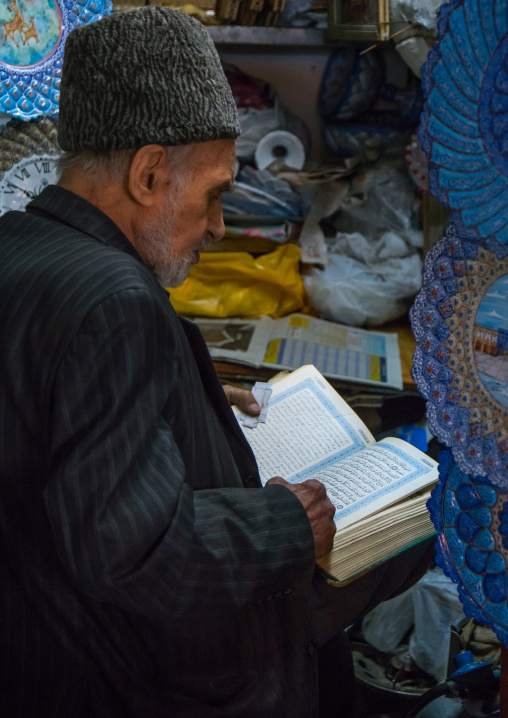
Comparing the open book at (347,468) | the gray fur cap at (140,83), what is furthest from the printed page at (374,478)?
the gray fur cap at (140,83)

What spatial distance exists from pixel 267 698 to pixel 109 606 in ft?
0.81

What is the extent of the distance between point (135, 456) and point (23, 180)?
0.94m

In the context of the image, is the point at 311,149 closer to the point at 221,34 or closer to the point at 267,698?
the point at 221,34

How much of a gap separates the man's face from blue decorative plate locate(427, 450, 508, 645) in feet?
1.46

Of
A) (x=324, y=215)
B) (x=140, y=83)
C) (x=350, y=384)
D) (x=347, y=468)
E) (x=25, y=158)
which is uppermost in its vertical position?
(x=140, y=83)

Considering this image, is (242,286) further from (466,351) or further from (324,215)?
(466,351)

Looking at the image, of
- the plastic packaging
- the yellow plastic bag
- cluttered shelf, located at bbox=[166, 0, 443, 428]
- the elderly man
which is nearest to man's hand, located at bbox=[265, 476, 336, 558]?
the elderly man

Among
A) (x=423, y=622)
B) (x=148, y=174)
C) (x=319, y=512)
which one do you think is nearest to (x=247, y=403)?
(x=319, y=512)

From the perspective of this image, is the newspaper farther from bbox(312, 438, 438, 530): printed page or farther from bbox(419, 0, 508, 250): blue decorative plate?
bbox(419, 0, 508, 250): blue decorative plate

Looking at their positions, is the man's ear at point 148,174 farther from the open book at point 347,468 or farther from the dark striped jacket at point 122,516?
the open book at point 347,468

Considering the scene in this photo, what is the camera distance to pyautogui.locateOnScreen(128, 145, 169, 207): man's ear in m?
0.90

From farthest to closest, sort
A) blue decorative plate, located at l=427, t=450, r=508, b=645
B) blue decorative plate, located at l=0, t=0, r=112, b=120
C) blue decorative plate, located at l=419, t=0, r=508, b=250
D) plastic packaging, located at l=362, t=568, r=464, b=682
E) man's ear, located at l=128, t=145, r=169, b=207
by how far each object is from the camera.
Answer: plastic packaging, located at l=362, t=568, r=464, b=682 < blue decorative plate, located at l=0, t=0, r=112, b=120 < man's ear, located at l=128, t=145, r=169, b=207 < blue decorative plate, located at l=427, t=450, r=508, b=645 < blue decorative plate, located at l=419, t=0, r=508, b=250

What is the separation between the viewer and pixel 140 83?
2.91 feet

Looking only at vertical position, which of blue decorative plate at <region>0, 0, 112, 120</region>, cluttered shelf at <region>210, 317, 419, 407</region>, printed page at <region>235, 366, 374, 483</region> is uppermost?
blue decorative plate at <region>0, 0, 112, 120</region>
